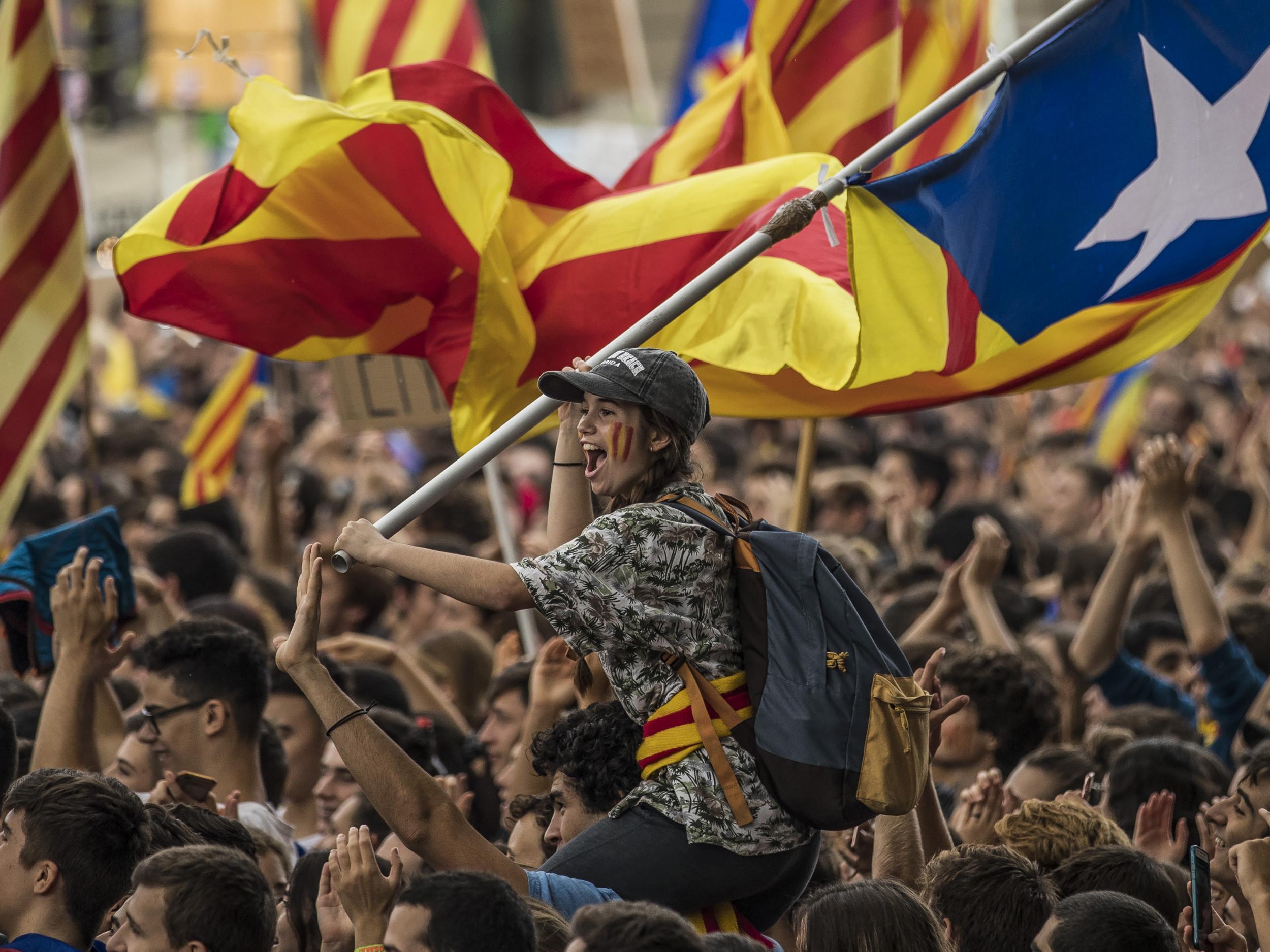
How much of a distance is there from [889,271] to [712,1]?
7014mm

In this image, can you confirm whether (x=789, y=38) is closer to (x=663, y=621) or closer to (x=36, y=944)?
(x=663, y=621)

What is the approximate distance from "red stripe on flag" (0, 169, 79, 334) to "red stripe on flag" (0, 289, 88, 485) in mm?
178

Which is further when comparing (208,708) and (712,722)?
(208,708)

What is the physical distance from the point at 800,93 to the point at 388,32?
363 cm

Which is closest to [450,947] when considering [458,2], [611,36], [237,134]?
[237,134]

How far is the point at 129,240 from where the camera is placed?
18.3 ft

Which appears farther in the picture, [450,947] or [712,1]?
[712,1]

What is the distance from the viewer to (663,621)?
144 inches

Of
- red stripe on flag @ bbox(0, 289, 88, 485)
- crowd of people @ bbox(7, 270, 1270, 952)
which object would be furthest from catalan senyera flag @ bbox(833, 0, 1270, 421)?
red stripe on flag @ bbox(0, 289, 88, 485)

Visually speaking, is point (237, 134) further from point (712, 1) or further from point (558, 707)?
point (712, 1)

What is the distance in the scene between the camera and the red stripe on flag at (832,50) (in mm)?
6672

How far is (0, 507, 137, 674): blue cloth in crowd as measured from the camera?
566 cm

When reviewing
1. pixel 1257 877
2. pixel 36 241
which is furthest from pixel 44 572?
pixel 1257 877

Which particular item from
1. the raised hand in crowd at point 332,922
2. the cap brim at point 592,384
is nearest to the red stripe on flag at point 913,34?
the cap brim at point 592,384
